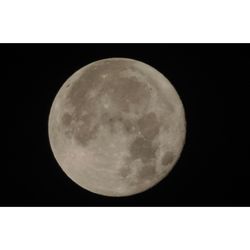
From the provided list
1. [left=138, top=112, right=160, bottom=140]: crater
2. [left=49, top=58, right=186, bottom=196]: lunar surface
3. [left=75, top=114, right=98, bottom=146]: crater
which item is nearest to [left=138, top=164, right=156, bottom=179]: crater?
[left=49, top=58, right=186, bottom=196]: lunar surface

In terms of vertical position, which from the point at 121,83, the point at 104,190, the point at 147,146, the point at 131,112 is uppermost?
the point at 121,83

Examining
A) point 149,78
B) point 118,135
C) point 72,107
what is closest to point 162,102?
point 149,78

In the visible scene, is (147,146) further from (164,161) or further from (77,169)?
(77,169)

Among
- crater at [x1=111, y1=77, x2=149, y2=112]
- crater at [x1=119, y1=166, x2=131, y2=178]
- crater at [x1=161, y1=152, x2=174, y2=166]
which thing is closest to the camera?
crater at [x1=111, y1=77, x2=149, y2=112]

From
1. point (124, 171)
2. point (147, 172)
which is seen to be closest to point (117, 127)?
point (124, 171)

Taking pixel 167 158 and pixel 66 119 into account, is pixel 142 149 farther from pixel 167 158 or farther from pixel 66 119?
pixel 66 119

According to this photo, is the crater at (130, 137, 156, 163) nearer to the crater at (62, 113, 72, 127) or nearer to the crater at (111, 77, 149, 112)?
the crater at (111, 77, 149, 112)

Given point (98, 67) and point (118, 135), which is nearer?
point (118, 135)
